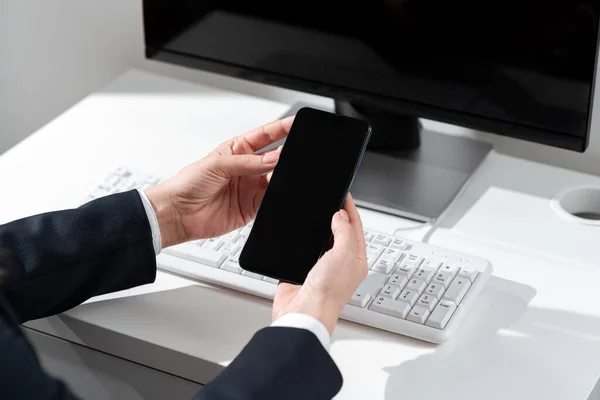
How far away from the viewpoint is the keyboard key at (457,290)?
93 cm

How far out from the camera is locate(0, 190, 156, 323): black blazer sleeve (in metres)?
0.92

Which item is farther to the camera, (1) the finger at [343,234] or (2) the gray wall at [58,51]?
(2) the gray wall at [58,51]

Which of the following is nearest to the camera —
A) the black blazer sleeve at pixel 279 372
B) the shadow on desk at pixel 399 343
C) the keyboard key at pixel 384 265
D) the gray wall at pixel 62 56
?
the black blazer sleeve at pixel 279 372

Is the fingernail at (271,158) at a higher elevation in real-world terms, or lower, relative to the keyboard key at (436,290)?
higher

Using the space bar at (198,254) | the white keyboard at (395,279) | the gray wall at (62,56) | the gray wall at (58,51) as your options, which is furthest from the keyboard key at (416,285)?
the gray wall at (58,51)

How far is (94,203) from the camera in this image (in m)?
0.96

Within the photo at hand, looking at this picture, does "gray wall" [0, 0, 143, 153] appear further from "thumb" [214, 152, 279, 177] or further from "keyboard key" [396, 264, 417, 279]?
"keyboard key" [396, 264, 417, 279]

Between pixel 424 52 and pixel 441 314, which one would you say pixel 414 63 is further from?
pixel 441 314

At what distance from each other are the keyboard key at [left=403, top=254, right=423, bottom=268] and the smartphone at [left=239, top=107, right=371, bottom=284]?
0.11 m

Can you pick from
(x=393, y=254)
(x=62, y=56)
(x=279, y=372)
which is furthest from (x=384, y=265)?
(x=62, y=56)

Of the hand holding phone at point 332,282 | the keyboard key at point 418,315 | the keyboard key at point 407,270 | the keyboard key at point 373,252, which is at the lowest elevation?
the keyboard key at point 418,315

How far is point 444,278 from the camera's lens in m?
0.95

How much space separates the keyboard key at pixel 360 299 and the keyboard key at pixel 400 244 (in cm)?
9

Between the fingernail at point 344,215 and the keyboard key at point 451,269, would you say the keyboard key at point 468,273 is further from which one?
the fingernail at point 344,215
